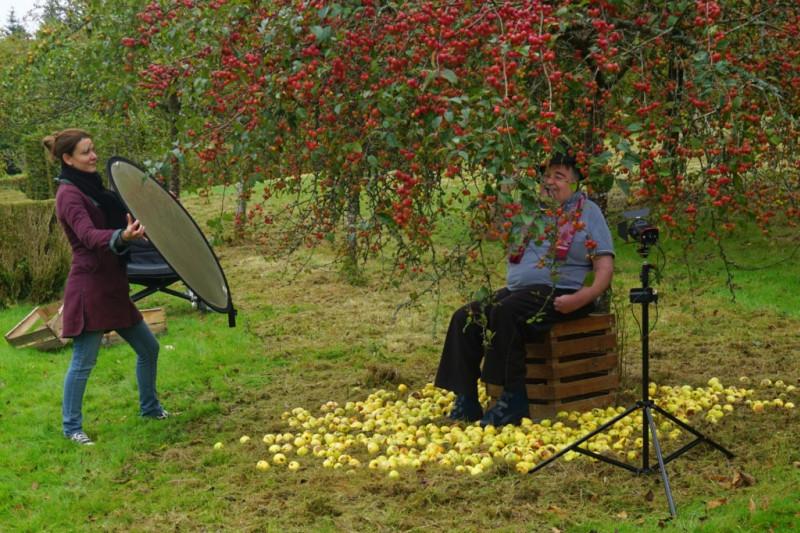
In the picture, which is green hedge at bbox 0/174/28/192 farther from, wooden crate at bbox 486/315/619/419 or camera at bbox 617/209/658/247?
camera at bbox 617/209/658/247

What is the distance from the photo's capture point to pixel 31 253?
10172mm

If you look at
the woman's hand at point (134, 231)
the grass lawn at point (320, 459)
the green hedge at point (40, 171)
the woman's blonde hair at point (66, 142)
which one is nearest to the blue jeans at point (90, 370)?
the grass lawn at point (320, 459)

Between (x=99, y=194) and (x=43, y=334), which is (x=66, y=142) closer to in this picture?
(x=99, y=194)

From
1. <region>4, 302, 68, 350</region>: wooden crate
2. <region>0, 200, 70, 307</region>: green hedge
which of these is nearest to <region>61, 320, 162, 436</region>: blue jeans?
<region>4, 302, 68, 350</region>: wooden crate

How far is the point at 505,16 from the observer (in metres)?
3.69

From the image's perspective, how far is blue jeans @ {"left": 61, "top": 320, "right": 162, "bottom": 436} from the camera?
552 cm

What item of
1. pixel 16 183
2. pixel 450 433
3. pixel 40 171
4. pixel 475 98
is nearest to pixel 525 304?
pixel 450 433

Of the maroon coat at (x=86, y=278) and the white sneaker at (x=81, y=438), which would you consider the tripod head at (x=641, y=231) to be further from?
the white sneaker at (x=81, y=438)

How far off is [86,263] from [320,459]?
1.76 meters

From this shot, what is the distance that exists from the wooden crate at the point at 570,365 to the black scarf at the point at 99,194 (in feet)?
8.27

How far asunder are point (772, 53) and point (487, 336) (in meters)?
2.06

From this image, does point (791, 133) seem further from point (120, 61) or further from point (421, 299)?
point (421, 299)

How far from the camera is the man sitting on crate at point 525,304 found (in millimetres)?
5246

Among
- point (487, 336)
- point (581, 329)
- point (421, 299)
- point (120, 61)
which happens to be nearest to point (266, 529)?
point (487, 336)
